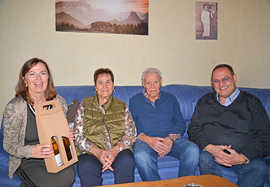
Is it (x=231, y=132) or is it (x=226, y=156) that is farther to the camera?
(x=231, y=132)

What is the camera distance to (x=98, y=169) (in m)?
1.64

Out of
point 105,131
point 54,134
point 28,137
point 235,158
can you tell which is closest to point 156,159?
point 105,131

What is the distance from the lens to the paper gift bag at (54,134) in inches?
55.5

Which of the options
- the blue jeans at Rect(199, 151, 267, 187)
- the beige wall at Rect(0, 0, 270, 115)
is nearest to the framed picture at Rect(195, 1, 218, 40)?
the beige wall at Rect(0, 0, 270, 115)

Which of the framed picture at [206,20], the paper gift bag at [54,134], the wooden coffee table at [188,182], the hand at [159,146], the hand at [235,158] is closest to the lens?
the wooden coffee table at [188,182]

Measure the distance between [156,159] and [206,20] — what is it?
2.22 metres

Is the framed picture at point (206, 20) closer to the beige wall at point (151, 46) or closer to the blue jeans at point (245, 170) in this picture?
the beige wall at point (151, 46)

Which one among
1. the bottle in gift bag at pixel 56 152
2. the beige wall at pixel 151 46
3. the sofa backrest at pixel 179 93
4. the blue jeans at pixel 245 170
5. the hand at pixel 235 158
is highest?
the beige wall at pixel 151 46

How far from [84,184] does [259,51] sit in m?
2.72

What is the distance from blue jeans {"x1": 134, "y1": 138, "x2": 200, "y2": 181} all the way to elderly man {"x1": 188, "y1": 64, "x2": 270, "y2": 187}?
71mm

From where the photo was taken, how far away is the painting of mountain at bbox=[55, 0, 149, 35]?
2.73 m

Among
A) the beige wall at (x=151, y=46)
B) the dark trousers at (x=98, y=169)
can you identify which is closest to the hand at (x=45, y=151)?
the dark trousers at (x=98, y=169)

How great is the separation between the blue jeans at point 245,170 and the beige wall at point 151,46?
5.09ft

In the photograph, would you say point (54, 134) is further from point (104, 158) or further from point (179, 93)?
point (179, 93)
